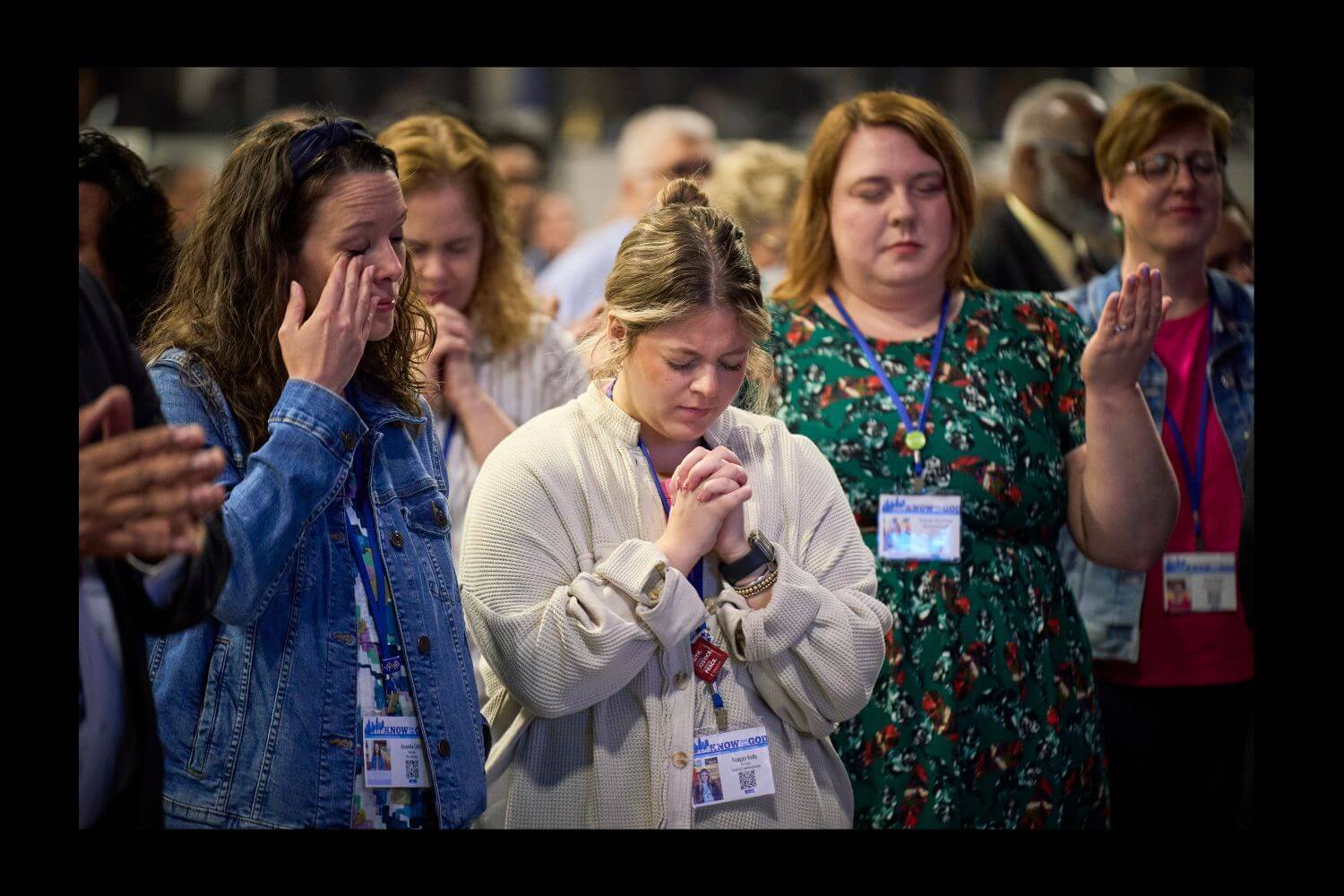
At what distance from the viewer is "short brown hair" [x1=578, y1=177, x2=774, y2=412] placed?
2.26 m

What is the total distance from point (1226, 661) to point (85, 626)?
2522mm

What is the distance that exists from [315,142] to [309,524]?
59 cm

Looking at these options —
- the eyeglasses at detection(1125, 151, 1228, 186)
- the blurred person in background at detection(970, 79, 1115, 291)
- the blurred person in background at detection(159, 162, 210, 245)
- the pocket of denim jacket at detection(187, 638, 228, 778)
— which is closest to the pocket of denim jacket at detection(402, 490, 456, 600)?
the pocket of denim jacket at detection(187, 638, 228, 778)

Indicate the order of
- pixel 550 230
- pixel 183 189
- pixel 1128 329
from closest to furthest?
pixel 1128 329, pixel 183 189, pixel 550 230

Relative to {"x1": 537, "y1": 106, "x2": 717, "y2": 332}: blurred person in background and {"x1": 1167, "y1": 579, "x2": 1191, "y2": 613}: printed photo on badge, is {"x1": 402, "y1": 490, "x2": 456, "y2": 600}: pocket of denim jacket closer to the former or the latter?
{"x1": 1167, "y1": 579, "x2": 1191, "y2": 613}: printed photo on badge

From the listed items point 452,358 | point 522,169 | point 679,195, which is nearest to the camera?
point 679,195

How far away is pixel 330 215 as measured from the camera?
2137 mm

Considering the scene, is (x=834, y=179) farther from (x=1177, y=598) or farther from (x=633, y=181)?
(x=633, y=181)

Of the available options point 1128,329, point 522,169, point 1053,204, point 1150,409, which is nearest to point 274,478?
point 1128,329

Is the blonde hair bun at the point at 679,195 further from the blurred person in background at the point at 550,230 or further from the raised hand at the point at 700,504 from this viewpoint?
the blurred person in background at the point at 550,230

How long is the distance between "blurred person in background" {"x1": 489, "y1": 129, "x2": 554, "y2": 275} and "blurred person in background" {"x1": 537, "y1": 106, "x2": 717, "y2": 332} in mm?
361

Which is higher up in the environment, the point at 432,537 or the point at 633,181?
the point at 633,181

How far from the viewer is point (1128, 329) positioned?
9.03ft

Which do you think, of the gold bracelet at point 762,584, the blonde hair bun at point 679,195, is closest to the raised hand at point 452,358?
the blonde hair bun at point 679,195
